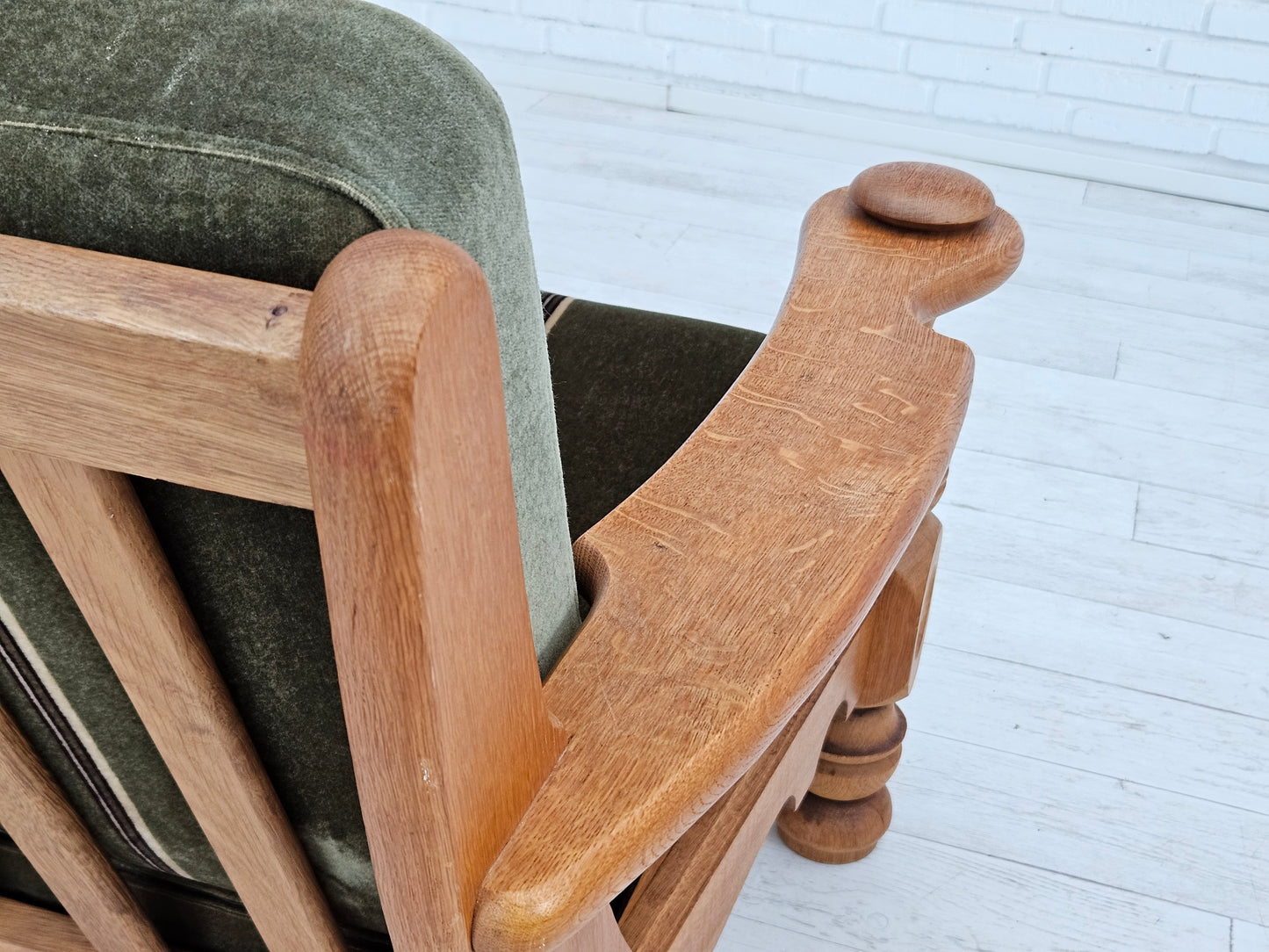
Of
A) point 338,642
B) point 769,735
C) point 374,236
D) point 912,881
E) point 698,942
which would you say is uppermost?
point 374,236

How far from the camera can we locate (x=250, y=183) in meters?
0.34

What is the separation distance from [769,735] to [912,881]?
75 cm

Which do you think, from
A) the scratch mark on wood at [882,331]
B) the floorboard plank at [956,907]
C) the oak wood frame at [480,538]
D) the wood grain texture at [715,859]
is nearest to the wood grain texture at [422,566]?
the oak wood frame at [480,538]

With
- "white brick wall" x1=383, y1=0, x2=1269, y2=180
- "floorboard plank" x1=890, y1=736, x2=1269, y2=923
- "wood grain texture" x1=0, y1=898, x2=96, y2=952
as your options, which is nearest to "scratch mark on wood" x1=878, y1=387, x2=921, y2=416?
"wood grain texture" x1=0, y1=898, x2=96, y2=952

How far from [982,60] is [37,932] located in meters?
2.59

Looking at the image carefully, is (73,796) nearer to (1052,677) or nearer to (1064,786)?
(1064,786)

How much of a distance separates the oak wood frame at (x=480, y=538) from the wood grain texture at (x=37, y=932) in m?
0.10

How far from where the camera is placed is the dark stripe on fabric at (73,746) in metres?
0.48

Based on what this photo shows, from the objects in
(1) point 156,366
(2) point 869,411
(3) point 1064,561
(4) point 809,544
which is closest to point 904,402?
(2) point 869,411

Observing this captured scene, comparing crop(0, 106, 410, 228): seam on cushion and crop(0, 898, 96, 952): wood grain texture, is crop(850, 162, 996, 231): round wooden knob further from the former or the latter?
crop(0, 898, 96, 952): wood grain texture

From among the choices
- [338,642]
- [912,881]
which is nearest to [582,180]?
[912,881]

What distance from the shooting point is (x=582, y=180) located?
2607 mm

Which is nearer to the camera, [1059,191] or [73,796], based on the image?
[73,796]

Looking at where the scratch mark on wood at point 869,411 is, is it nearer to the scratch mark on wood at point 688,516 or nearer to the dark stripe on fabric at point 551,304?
the scratch mark on wood at point 688,516
